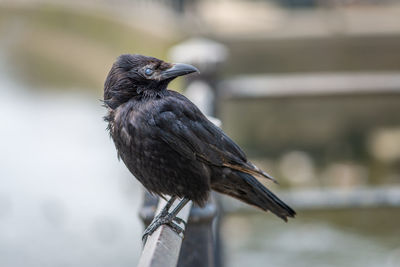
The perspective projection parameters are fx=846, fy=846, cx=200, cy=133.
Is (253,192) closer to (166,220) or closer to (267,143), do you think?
(166,220)

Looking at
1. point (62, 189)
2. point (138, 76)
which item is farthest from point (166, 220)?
point (62, 189)

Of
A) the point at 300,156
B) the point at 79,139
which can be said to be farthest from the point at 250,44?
the point at 79,139

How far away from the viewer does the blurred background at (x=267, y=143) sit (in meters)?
5.48

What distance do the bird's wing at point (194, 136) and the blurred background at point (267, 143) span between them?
1607 millimetres

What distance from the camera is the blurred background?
18.0 ft

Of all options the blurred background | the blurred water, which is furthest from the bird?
the blurred water

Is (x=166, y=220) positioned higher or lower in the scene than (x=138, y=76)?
lower

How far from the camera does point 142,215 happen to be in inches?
110

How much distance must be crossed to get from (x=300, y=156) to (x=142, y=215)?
626 centimetres

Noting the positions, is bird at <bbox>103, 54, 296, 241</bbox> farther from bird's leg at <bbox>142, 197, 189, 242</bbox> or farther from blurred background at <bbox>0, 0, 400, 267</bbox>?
blurred background at <bbox>0, 0, 400, 267</bbox>

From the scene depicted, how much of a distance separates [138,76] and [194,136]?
0.29 metres

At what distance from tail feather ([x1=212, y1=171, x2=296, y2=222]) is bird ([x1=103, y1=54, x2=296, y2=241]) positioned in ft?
0.22

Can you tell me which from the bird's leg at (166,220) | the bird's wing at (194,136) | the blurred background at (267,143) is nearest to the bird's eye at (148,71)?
the bird's wing at (194,136)

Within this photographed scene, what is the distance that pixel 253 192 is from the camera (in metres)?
3.13
